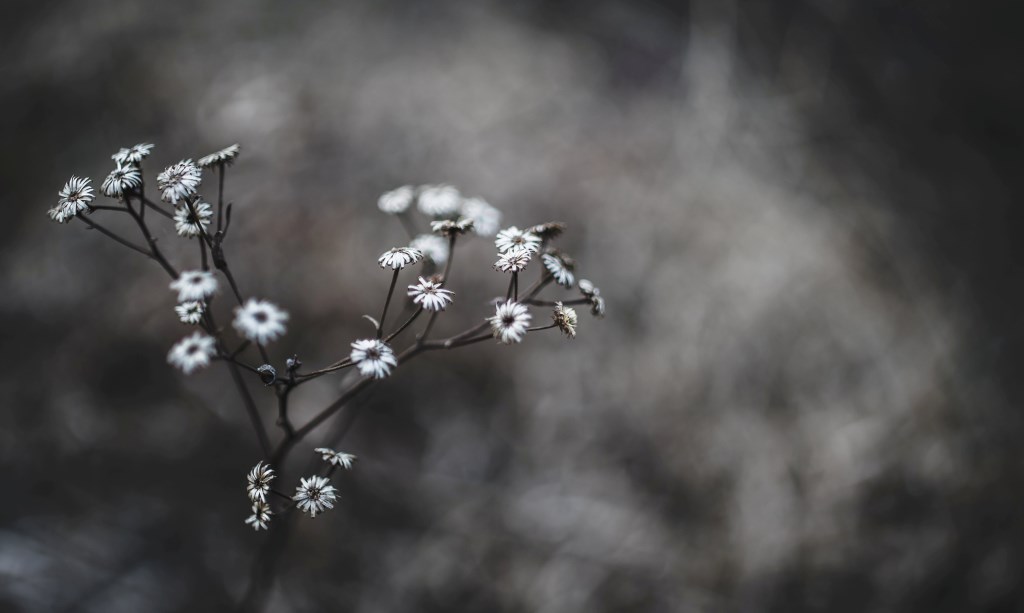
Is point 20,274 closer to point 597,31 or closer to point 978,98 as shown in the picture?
point 597,31

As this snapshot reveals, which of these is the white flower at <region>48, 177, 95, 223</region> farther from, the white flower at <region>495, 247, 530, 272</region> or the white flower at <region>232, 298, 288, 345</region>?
the white flower at <region>495, 247, 530, 272</region>

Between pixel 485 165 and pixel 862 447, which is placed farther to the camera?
pixel 485 165

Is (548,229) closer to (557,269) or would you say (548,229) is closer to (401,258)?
(557,269)

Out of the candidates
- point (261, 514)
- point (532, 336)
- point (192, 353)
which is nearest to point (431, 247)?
point (192, 353)

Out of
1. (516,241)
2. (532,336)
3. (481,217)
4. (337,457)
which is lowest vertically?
(337,457)

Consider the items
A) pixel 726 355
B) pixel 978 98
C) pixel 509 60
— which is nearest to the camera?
pixel 726 355

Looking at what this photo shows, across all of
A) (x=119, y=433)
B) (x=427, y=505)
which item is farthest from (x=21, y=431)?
(x=427, y=505)
